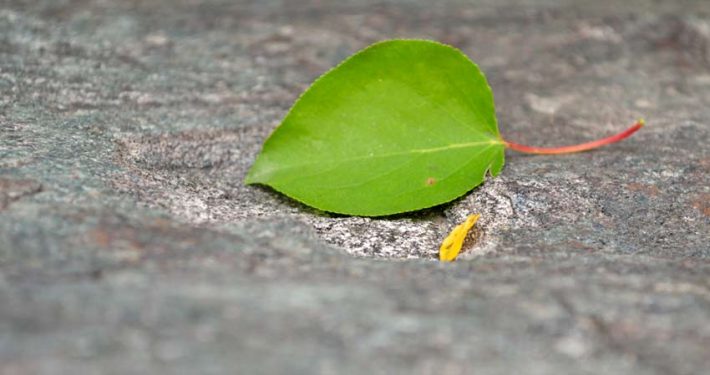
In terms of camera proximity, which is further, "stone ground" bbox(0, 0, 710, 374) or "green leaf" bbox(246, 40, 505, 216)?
"green leaf" bbox(246, 40, 505, 216)

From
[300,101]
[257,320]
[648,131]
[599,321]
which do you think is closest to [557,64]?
[648,131]

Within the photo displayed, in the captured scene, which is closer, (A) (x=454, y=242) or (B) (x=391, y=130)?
(A) (x=454, y=242)

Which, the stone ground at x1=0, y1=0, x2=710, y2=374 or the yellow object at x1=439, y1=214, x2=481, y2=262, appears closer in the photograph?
the stone ground at x1=0, y1=0, x2=710, y2=374

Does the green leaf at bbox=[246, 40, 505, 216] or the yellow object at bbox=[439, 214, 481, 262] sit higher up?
the green leaf at bbox=[246, 40, 505, 216]

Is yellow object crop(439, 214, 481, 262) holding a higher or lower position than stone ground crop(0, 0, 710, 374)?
lower
